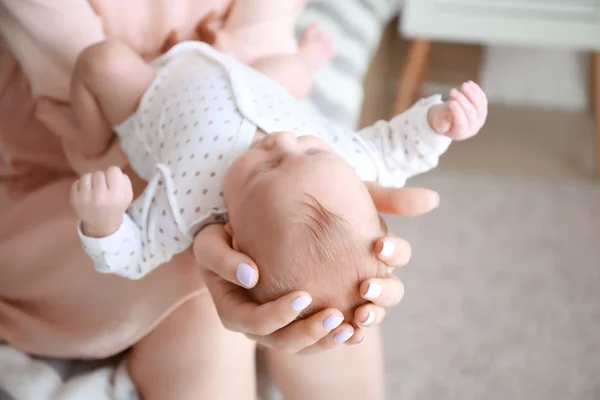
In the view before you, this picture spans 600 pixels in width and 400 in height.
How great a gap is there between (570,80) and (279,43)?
3.60 feet

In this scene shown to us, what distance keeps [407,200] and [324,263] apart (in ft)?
0.41

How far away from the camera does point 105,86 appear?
0.86 metres

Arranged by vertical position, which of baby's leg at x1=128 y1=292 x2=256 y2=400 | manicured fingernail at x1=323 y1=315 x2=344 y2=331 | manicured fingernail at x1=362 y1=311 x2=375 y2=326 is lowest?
baby's leg at x1=128 y1=292 x2=256 y2=400

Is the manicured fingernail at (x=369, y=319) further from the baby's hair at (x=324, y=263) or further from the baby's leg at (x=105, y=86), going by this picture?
the baby's leg at (x=105, y=86)

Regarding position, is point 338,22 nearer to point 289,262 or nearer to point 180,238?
point 180,238

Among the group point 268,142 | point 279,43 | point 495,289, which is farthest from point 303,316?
point 495,289

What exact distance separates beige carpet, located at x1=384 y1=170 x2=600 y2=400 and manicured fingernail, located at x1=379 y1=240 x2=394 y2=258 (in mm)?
606

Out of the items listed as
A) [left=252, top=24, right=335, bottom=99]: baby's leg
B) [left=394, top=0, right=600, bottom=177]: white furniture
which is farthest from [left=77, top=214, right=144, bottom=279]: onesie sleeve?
[left=394, top=0, right=600, bottom=177]: white furniture

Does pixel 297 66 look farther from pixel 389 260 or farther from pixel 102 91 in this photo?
pixel 389 260

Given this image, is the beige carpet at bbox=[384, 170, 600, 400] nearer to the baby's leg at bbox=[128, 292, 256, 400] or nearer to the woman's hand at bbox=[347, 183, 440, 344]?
the baby's leg at bbox=[128, 292, 256, 400]

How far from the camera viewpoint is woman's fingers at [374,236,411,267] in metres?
0.61

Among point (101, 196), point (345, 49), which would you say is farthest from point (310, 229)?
point (345, 49)

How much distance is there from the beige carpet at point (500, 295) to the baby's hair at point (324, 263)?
59 centimetres

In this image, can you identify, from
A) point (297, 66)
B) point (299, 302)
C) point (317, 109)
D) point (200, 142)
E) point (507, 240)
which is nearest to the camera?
point (299, 302)
